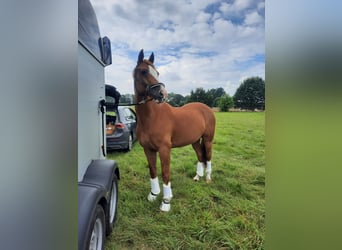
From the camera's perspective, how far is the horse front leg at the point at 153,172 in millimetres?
2343

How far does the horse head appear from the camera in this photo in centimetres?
207

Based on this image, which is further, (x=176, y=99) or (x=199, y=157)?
(x=199, y=157)

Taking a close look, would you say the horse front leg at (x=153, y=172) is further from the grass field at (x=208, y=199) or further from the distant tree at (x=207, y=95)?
the distant tree at (x=207, y=95)

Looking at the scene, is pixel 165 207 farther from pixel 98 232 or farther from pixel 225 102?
pixel 225 102

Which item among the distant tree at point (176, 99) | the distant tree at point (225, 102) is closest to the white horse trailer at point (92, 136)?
the distant tree at point (176, 99)

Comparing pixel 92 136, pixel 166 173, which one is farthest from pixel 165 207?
pixel 92 136

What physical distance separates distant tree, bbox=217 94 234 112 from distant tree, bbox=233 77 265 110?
4 centimetres

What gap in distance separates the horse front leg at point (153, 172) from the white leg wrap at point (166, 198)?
94 mm

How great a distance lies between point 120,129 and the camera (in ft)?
9.07

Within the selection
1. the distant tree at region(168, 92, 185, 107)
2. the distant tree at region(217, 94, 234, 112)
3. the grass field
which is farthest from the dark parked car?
the distant tree at region(217, 94, 234, 112)

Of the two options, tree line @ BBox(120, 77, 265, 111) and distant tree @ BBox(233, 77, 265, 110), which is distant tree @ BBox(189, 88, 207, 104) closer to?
tree line @ BBox(120, 77, 265, 111)

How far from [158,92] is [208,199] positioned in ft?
3.94
